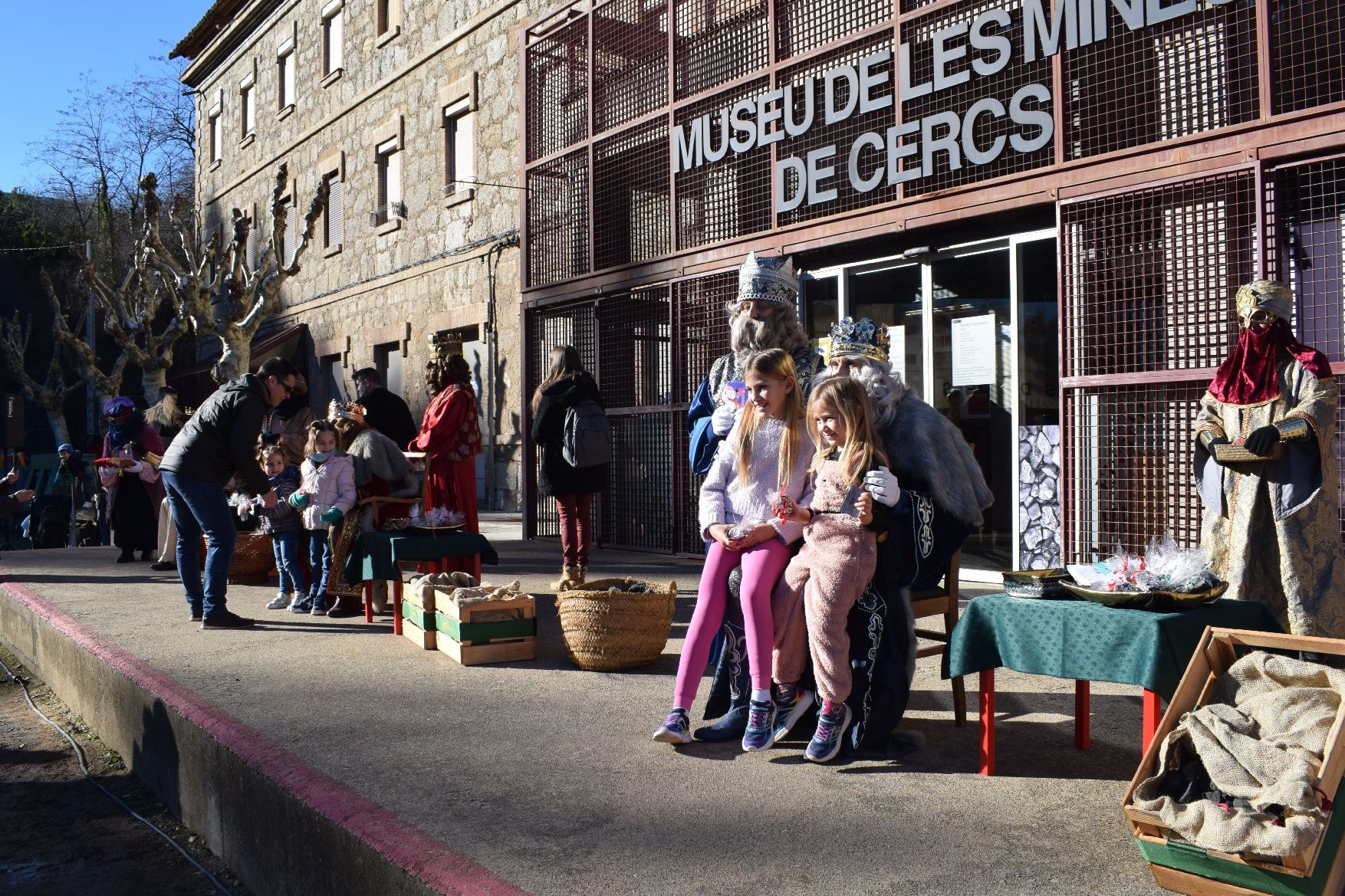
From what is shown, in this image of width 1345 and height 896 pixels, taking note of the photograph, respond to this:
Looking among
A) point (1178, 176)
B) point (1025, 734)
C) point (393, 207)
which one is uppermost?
point (393, 207)

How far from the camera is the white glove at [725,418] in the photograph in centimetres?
466

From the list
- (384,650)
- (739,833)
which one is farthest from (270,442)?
(739,833)

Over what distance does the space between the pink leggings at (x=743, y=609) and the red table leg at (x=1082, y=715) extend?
1.08 meters

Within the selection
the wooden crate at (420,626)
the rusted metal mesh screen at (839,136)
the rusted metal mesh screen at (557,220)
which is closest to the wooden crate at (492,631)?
the wooden crate at (420,626)

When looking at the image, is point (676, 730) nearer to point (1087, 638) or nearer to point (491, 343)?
point (1087, 638)

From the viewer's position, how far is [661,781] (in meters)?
3.83

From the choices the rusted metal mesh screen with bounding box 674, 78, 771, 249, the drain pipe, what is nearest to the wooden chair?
the rusted metal mesh screen with bounding box 674, 78, 771, 249

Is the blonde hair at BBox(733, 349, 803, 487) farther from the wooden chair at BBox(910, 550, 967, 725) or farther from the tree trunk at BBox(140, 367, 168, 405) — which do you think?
the tree trunk at BBox(140, 367, 168, 405)

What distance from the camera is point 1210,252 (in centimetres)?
723

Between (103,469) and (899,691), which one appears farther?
(103,469)

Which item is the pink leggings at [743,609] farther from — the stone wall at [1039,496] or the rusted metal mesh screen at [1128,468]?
the stone wall at [1039,496]

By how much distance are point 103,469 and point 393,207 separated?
883cm

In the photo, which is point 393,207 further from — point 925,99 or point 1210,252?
point 1210,252

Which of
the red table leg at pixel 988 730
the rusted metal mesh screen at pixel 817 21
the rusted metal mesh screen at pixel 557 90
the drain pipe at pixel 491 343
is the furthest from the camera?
the drain pipe at pixel 491 343
